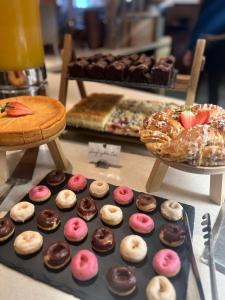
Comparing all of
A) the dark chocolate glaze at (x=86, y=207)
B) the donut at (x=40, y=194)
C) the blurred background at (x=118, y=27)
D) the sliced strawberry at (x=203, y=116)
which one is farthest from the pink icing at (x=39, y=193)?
the blurred background at (x=118, y=27)

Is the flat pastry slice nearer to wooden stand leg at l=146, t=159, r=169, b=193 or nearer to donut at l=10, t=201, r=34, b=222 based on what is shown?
wooden stand leg at l=146, t=159, r=169, b=193

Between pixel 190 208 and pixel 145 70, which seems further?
pixel 145 70

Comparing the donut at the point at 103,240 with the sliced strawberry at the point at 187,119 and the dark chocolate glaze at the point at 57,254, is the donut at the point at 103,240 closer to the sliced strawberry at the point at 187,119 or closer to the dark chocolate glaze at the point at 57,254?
the dark chocolate glaze at the point at 57,254

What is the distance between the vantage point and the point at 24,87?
3.78 feet

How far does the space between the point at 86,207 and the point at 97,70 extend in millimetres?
546

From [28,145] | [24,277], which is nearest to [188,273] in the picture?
[24,277]

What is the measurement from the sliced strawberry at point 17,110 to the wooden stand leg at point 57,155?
0.12 metres

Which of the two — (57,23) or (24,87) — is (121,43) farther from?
(24,87)

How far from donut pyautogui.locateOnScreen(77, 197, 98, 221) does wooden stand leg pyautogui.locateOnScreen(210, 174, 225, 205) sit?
0.34m

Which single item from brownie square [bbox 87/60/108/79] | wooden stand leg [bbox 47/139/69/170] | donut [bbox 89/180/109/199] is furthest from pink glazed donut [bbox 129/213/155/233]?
brownie square [bbox 87/60/108/79]

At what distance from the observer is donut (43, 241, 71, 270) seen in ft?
1.91

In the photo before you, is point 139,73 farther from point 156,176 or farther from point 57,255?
point 57,255

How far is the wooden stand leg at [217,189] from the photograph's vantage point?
2.49ft

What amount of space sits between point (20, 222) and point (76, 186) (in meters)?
0.18
